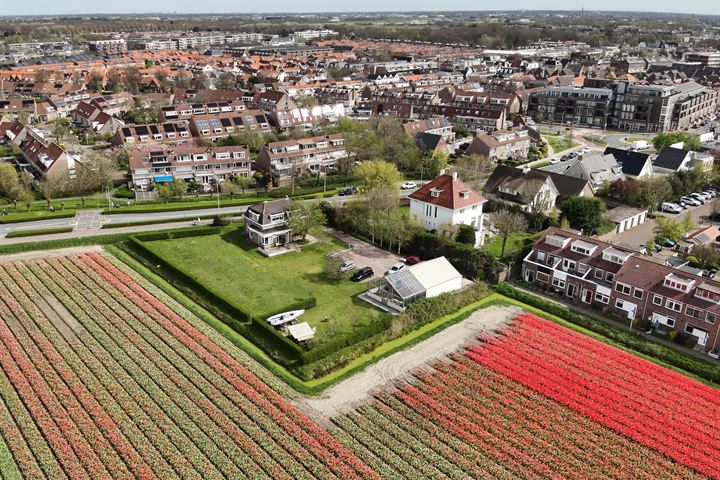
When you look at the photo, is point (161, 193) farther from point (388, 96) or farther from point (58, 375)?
point (388, 96)

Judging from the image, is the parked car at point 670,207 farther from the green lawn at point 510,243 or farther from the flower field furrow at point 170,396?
the flower field furrow at point 170,396

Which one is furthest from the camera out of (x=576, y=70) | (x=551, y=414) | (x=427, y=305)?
(x=576, y=70)

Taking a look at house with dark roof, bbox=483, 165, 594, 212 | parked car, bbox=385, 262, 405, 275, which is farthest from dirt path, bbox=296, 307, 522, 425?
house with dark roof, bbox=483, 165, 594, 212

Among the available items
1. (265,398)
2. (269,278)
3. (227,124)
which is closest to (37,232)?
(269,278)

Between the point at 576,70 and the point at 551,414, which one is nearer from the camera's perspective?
the point at 551,414

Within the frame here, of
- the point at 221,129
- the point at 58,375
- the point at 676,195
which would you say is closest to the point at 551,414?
the point at 58,375

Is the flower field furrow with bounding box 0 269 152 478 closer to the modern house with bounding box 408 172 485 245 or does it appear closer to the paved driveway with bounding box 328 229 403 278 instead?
the paved driveway with bounding box 328 229 403 278

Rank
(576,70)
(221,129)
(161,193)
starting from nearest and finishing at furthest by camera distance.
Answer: (161,193)
(221,129)
(576,70)
